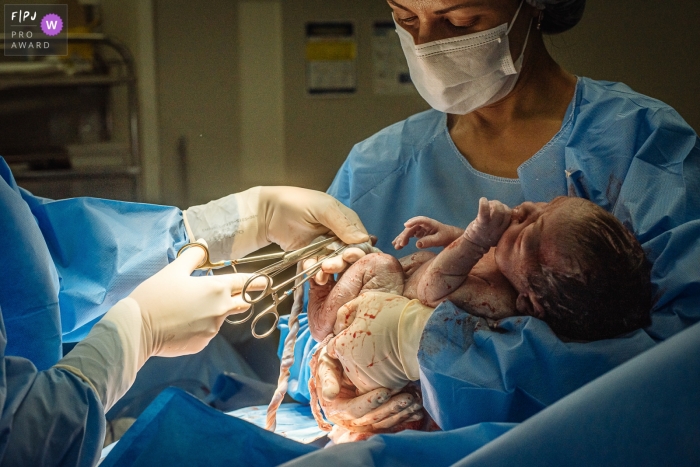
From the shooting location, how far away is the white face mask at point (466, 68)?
1.30 meters

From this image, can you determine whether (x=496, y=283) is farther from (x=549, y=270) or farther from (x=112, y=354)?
(x=112, y=354)

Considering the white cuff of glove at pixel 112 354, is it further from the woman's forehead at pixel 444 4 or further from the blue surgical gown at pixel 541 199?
the woman's forehead at pixel 444 4

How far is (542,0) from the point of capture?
1.31 metres

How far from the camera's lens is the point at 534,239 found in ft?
3.52

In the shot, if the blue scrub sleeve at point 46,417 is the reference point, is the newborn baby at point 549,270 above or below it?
above

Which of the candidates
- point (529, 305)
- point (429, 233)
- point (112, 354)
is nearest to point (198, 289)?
point (112, 354)

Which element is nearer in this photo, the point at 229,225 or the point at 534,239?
the point at 534,239

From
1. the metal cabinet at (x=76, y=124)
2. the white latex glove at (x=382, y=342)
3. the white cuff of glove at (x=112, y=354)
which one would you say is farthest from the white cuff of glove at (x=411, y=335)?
the metal cabinet at (x=76, y=124)

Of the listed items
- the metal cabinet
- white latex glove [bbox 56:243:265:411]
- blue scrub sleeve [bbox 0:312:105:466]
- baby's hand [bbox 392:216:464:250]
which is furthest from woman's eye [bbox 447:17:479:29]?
blue scrub sleeve [bbox 0:312:105:466]

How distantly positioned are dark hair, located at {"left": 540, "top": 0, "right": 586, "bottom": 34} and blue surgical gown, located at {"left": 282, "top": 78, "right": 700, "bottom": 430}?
13 cm

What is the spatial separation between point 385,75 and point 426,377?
846 millimetres

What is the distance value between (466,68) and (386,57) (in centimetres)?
33

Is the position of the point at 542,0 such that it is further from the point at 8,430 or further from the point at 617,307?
the point at 8,430

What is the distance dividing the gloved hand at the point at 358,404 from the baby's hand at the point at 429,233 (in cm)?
27
